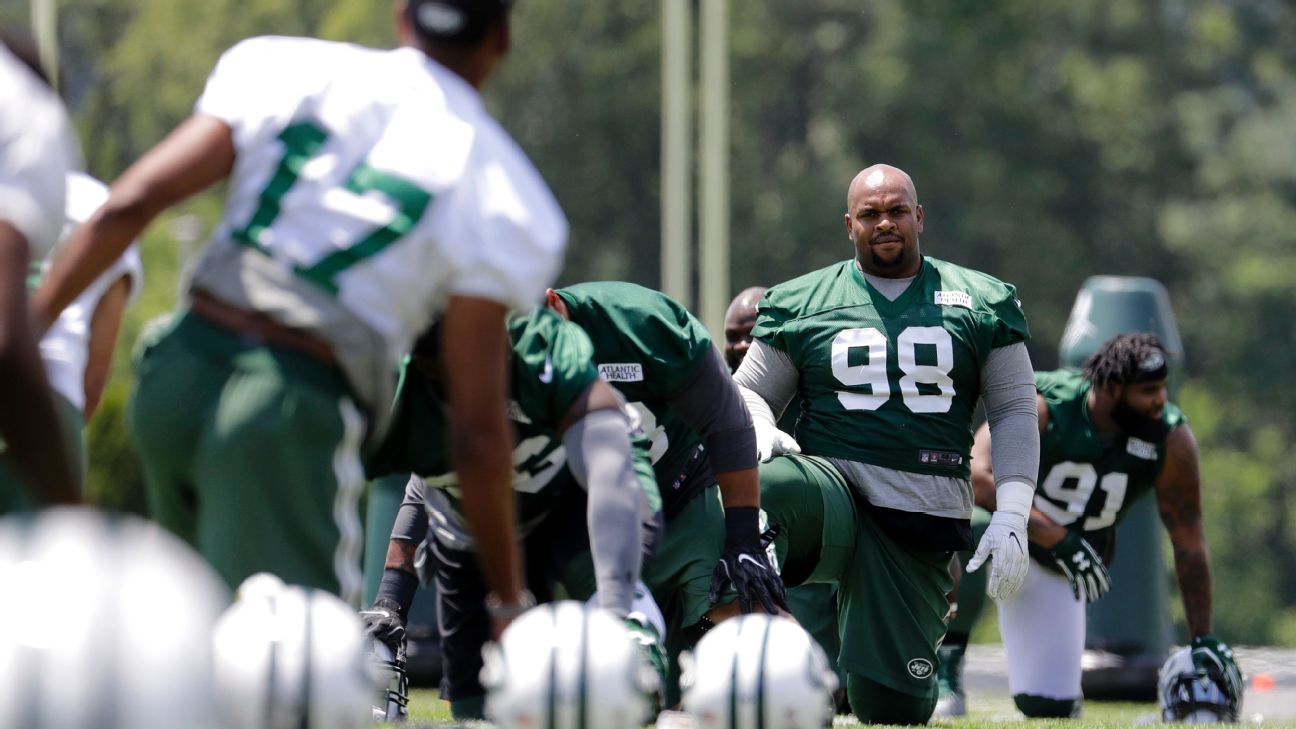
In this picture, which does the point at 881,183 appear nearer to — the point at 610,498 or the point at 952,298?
the point at 952,298

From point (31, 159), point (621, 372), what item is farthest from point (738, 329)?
point (31, 159)

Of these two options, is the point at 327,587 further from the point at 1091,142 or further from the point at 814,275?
the point at 1091,142

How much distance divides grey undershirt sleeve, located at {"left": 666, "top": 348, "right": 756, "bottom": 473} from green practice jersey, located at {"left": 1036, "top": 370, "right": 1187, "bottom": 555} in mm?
2983

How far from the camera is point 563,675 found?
359cm

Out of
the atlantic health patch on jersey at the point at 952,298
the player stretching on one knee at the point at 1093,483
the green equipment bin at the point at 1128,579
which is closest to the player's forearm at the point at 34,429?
the atlantic health patch on jersey at the point at 952,298

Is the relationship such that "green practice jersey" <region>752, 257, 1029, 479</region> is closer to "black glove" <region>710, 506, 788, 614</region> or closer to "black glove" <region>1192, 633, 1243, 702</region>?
"black glove" <region>710, 506, 788, 614</region>

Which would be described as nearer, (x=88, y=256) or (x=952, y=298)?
(x=88, y=256)

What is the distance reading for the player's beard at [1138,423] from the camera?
8188 millimetres

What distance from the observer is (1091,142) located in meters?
31.1

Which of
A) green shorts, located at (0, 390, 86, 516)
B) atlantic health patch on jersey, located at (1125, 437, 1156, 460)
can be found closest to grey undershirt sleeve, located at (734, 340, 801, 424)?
atlantic health patch on jersey, located at (1125, 437, 1156, 460)

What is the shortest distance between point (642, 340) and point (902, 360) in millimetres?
1311

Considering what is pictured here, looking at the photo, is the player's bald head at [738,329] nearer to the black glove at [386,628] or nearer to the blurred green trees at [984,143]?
the black glove at [386,628]

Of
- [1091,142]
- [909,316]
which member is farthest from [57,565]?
[1091,142]

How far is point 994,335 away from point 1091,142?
25.4m
